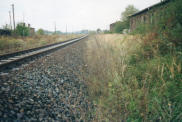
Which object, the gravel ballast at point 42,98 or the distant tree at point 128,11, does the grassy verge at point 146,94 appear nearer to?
the gravel ballast at point 42,98

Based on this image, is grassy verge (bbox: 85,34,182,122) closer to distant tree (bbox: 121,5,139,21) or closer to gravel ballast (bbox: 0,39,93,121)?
gravel ballast (bbox: 0,39,93,121)

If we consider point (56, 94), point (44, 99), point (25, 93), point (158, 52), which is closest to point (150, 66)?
point (158, 52)

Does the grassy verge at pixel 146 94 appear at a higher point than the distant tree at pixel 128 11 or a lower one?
lower

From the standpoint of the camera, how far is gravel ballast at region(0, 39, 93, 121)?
7.13 feet

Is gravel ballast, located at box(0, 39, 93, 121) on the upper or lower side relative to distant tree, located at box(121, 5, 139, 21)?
lower

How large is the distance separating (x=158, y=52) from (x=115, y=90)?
187 centimetres

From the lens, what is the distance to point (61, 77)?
4.05 metres

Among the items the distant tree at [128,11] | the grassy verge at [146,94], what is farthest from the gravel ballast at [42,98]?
the distant tree at [128,11]

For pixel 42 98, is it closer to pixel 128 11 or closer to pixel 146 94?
pixel 146 94

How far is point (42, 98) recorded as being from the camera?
2734 millimetres

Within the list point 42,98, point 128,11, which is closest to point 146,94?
point 42,98

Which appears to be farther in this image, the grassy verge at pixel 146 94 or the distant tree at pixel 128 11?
the distant tree at pixel 128 11

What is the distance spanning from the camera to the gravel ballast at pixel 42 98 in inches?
85.6

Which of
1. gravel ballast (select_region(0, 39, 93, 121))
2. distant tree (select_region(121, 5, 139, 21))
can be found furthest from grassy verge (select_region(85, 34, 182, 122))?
distant tree (select_region(121, 5, 139, 21))
